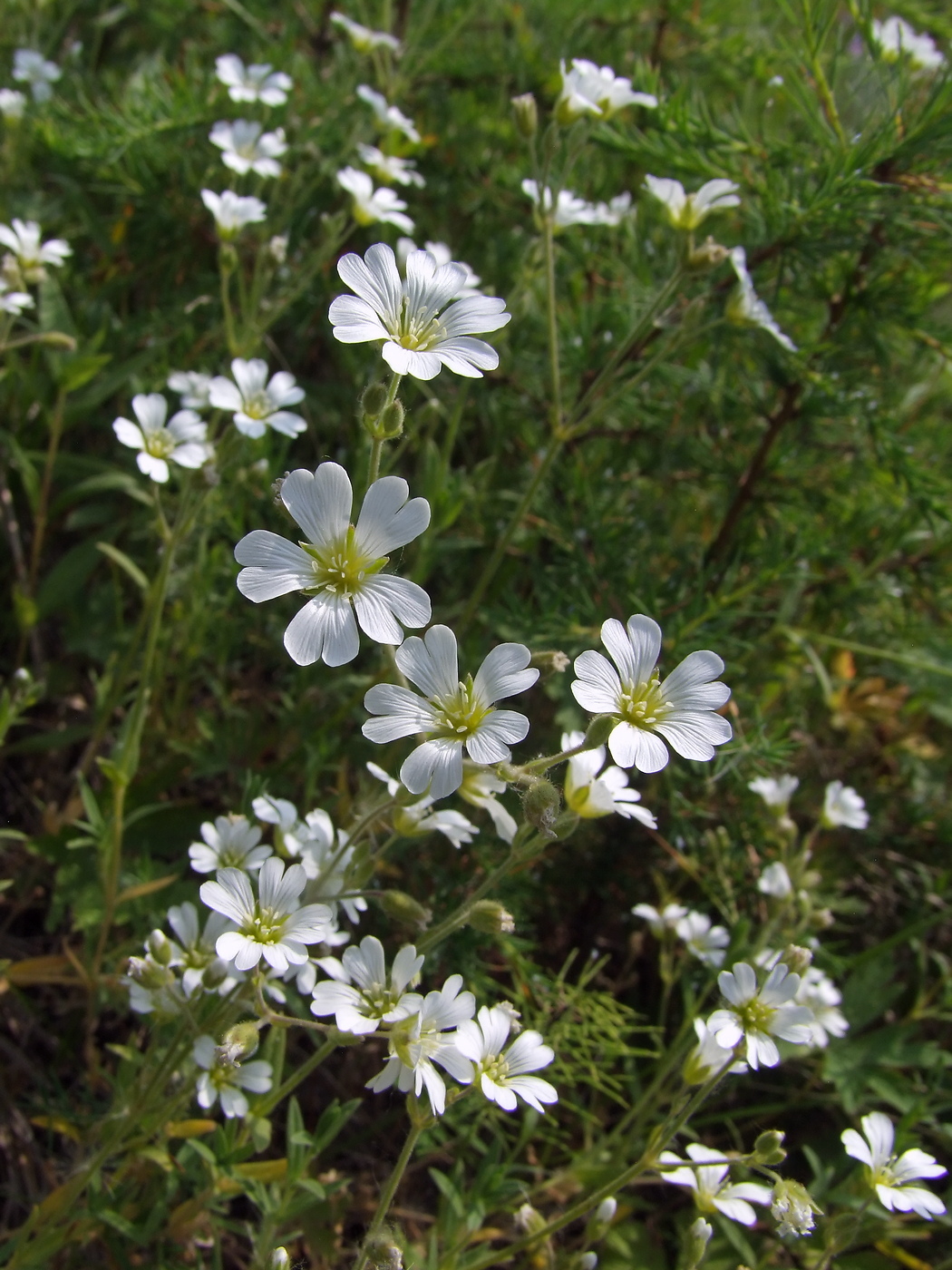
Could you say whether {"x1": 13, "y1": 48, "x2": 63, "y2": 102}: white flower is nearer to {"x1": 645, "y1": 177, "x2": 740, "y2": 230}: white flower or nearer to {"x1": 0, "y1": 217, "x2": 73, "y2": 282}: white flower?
{"x1": 0, "y1": 217, "x2": 73, "y2": 282}: white flower

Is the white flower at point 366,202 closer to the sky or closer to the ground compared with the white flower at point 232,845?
closer to the sky

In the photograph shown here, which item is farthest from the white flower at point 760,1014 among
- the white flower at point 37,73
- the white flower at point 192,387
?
the white flower at point 37,73

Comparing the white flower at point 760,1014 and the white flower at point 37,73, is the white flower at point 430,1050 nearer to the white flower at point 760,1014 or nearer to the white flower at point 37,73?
the white flower at point 760,1014

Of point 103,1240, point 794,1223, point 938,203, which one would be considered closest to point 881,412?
point 938,203

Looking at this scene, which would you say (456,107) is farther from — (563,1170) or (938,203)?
(563,1170)

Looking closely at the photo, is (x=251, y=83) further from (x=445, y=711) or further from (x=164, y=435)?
(x=445, y=711)

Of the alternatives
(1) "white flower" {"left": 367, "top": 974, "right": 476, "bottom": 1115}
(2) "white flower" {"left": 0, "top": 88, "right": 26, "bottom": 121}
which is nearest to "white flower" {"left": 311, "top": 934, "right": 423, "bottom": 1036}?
(1) "white flower" {"left": 367, "top": 974, "right": 476, "bottom": 1115}
